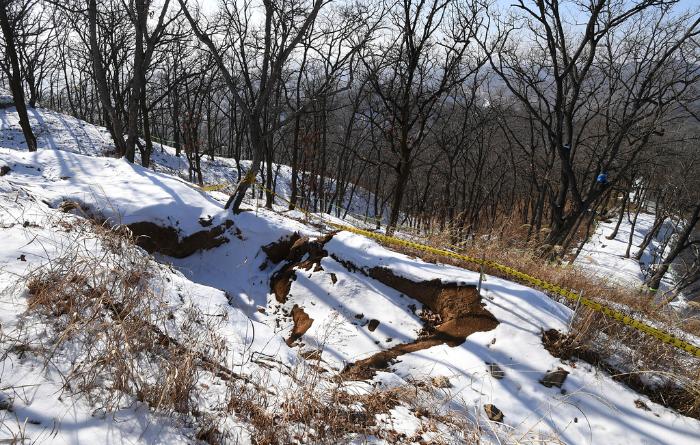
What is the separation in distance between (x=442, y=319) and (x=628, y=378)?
1.86 metres

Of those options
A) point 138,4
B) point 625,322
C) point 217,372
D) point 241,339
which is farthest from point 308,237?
point 138,4

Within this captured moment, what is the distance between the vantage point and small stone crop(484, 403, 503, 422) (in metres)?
3.18

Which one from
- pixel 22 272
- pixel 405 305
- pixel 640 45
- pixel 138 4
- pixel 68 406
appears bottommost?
pixel 405 305

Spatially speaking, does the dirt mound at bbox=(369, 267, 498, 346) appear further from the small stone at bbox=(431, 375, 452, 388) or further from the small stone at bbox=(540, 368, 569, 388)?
the small stone at bbox=(540, 368, 569, 388)

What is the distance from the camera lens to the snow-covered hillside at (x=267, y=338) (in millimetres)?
2113

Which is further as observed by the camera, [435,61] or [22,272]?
[435,61]

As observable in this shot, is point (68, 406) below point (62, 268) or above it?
below

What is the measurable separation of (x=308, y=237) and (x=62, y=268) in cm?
382

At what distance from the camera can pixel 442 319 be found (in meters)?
4.63

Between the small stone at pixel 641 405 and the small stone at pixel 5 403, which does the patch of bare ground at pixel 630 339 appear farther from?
the small stone at pixel 5 403

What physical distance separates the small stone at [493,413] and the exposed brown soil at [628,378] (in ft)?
2.98

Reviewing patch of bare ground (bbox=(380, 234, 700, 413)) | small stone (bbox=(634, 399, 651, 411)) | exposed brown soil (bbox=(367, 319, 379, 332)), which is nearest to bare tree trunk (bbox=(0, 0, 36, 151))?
exposed brown soil (bbox=(367, 319, 379, 332))

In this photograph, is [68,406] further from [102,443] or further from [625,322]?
[625,322]

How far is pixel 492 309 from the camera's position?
4301mm
